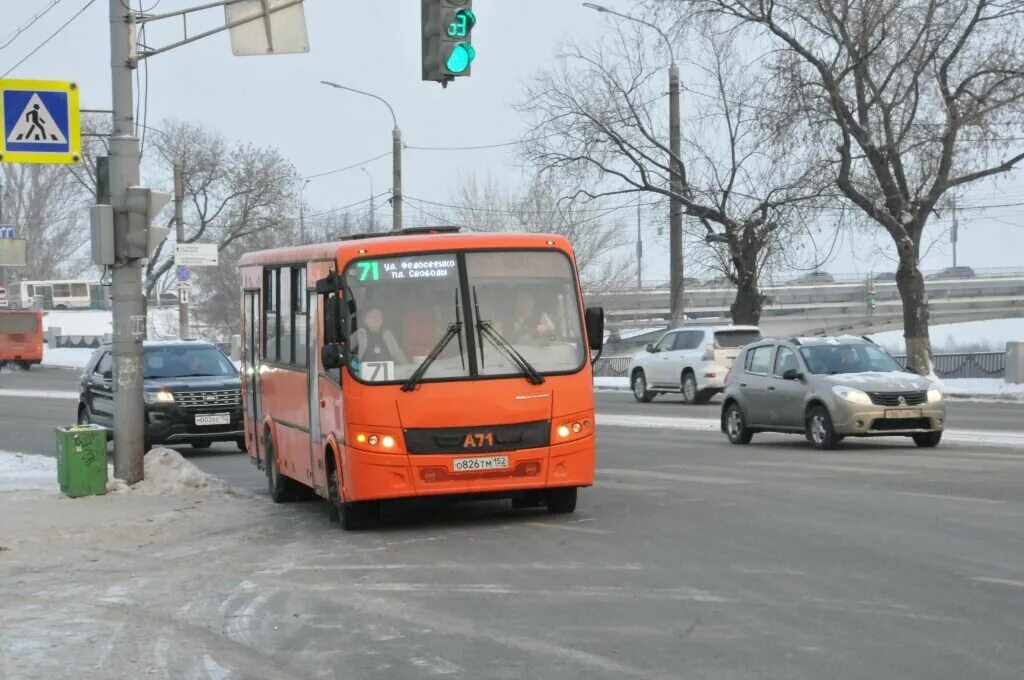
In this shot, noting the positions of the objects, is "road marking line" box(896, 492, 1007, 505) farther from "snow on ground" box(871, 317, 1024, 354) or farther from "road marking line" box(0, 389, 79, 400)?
"snow on ground" box(871, 317, 1024, 354)

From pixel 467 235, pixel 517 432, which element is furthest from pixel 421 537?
pixel 467 235

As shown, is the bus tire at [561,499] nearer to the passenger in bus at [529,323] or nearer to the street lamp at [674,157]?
the passenger in bus at [529,323]

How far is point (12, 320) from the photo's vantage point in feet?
218

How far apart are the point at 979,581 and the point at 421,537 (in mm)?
4775

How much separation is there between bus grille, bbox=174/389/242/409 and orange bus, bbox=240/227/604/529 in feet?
30.1

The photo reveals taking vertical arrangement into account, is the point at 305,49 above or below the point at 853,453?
above

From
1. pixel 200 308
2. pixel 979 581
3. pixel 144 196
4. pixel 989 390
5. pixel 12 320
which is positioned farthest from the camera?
pixel 200 308

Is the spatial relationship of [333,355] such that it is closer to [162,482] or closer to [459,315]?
[459,315]

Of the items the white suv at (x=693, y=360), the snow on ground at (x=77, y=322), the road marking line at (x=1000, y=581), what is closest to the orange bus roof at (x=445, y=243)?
the road marking line at (x=1000, y=581)

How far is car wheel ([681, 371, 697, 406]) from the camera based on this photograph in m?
35.2

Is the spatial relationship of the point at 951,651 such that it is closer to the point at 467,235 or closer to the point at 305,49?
the point at 467,235

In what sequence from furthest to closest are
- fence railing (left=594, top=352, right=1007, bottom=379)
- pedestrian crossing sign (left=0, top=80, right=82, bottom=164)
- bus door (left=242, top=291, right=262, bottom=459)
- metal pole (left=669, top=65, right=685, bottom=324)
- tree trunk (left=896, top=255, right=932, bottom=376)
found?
fence railing (left=594, top=352, right=1007, bottom=379) → metal pole (left=669, top=65, right=685, bottom=324) → tree trunk (left=896, top=255, right=932, bottom=376) → bus door (left=242, top=291, right=262, bottom=459) → pedestrian crossing sign (left=0, top=80, right=82, bottom=164)

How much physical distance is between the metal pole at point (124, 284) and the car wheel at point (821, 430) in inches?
361

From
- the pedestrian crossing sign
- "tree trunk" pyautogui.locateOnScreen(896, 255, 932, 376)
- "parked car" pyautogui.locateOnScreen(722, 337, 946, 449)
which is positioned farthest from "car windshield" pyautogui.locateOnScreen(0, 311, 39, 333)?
the pedestrian crossing sign
